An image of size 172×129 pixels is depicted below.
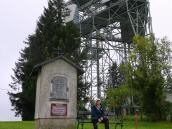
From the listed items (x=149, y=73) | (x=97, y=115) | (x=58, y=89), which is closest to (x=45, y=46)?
(x=149, y=73)

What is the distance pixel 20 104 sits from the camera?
1484 inches

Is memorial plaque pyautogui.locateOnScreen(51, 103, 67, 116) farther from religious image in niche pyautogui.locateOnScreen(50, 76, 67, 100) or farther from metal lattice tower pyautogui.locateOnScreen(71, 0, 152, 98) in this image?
metal lattice tower pyautogui.locateOnScreen(71, 0, 152, 98)

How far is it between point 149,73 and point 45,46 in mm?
9706

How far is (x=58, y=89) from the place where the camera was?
730 inches

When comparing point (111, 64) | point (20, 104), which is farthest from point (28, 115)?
point (111, 64)

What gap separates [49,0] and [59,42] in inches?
301

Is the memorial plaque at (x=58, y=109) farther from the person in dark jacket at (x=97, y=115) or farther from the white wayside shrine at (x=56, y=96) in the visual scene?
the person in dark jacket at (x=97, y=115)

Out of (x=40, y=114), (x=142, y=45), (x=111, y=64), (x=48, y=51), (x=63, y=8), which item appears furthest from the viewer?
(x=111, y=64)

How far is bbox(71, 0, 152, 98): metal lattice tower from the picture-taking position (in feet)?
167

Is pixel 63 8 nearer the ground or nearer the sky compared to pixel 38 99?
nearer the sky

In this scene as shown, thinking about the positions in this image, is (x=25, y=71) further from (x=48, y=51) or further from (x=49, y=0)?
(x=49, y=0)

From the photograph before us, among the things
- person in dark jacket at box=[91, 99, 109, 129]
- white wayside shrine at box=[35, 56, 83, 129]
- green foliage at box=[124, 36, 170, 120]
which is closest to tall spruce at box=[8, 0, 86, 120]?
green foliage at box=[124, 36, 170, 120]

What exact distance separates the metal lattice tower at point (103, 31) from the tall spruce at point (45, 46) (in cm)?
1116

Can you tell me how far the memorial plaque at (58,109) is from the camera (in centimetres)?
1822
